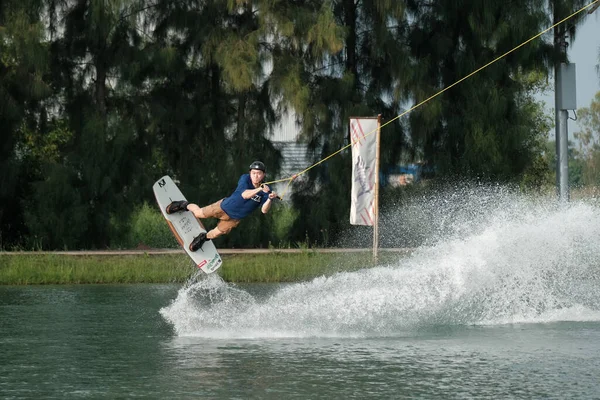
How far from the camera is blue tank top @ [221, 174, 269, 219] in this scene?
13219 mm

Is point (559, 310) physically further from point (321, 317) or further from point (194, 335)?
point (194, 335)

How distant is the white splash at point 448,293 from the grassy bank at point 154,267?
4.80 m

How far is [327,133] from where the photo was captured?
24.0m

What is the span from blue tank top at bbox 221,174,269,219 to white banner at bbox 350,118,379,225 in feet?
21.2

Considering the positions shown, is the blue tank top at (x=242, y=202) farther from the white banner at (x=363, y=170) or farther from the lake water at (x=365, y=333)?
the white banner at (x=363, y=170)

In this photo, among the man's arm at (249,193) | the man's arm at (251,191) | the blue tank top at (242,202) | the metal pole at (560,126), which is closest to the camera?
the man's arm at (251,191)

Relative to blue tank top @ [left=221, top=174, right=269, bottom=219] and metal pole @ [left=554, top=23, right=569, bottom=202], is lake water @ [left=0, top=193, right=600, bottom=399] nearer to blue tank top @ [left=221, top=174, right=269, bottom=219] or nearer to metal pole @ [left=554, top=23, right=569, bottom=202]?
blue tank top @ [left=221, top=174, right=269, bottom=219]

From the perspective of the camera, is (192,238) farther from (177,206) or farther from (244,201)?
(244,201)

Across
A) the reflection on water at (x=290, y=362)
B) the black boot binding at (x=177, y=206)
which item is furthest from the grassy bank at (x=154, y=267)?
the reflection on water at (x=290, y=362)

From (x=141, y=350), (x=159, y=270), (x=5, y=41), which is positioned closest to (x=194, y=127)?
(x=5, y=41)

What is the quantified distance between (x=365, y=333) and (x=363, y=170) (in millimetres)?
8177

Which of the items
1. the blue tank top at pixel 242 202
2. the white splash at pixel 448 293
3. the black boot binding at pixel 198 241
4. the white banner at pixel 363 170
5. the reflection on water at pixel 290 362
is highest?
the white banner at pixel 363 170

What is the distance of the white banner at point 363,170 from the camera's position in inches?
780

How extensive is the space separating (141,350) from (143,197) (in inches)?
531
